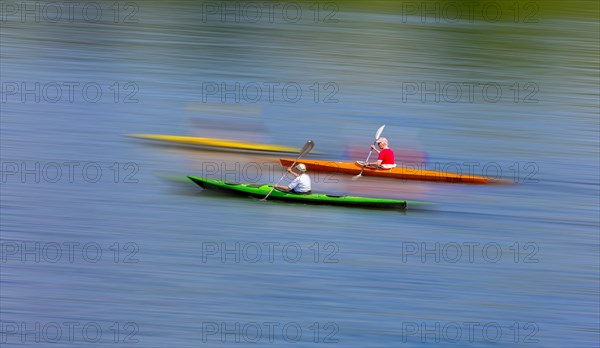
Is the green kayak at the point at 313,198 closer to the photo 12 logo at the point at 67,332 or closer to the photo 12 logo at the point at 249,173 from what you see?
the photo 12 logo at the point at 249,173

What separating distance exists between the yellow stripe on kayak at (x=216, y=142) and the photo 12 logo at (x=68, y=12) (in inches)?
266

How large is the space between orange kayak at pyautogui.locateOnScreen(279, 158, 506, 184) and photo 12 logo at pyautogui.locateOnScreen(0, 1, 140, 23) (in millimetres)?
8453

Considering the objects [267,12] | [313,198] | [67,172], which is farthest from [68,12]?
[313,198]

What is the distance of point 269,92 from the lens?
52.9 feet

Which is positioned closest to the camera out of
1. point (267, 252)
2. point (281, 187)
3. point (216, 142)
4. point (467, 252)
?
point (267, 252)

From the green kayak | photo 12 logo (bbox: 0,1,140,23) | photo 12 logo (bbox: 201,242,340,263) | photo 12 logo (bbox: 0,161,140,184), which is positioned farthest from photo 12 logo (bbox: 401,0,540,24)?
photo 12 logo (bbox: 201,242,340,263)

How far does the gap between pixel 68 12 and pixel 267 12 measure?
372 centimetres

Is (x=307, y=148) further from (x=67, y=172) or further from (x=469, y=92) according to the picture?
(x=469, y=92)

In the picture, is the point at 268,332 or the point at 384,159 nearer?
the point at 268,332

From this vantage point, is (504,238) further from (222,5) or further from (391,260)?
(222,5)

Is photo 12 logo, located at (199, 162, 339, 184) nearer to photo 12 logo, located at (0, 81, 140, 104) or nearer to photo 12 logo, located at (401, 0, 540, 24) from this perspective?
photo 12 logo, located at (0, 81, 140, 104)

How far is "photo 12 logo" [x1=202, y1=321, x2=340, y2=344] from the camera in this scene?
347 inches

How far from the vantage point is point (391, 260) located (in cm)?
1029

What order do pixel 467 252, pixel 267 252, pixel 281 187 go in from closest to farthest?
pixel 267 252 → pixel 467 252 → pixel 281 187
